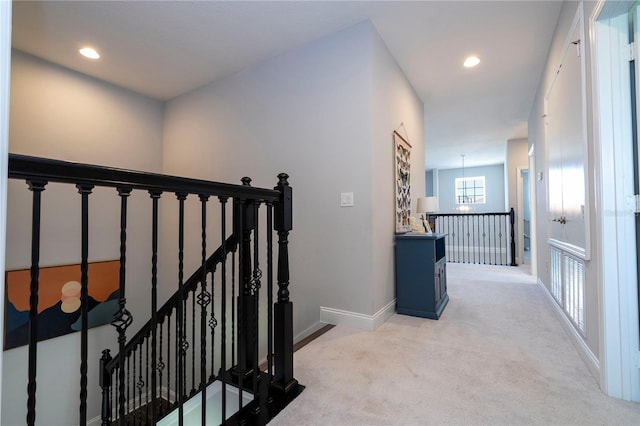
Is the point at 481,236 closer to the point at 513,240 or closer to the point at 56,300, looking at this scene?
the point at 513,240

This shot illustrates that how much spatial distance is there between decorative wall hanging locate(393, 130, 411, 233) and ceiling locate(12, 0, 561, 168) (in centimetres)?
91

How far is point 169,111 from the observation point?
14.3 ft

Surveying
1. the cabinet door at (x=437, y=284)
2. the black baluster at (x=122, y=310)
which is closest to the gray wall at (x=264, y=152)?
the cabinet door at (x=437, y=284)

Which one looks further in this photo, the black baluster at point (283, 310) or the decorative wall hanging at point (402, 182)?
the decorative wall hanging at point (402, 182)

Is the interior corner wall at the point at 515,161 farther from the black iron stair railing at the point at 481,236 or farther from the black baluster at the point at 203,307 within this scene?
the black baluster at the point at 203,307

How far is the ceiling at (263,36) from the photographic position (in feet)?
8.26

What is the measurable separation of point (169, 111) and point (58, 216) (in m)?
1.95

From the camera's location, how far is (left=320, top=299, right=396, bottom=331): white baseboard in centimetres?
260

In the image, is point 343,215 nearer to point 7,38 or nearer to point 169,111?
point 7,38

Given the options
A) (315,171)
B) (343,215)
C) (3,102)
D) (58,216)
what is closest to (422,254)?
(343,215)

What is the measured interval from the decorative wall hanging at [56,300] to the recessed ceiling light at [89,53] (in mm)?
2280

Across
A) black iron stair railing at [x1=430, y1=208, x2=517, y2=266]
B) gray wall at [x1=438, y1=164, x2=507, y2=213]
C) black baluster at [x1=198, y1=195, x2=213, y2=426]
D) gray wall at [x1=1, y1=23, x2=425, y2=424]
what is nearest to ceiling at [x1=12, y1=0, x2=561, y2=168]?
gray wall at [x1=1, y1=23, x2=425, y2=424]

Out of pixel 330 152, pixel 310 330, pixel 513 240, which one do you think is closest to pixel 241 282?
pixel 310 330

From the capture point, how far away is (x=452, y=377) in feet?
5.96
